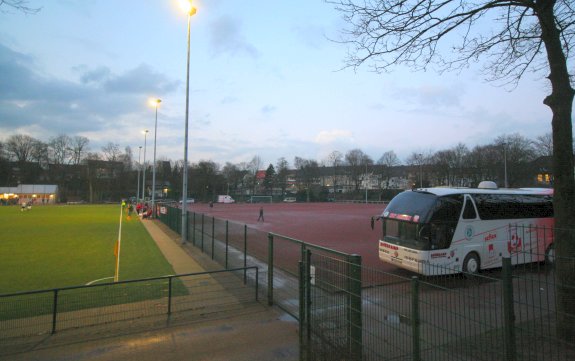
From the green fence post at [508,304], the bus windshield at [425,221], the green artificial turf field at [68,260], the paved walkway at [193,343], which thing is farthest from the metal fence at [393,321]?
the green artificial turf field at [68,260]

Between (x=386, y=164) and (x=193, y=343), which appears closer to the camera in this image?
(x=193, y=343)

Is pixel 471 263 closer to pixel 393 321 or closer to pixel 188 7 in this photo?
pixel 393 321

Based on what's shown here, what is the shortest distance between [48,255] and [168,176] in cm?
10691

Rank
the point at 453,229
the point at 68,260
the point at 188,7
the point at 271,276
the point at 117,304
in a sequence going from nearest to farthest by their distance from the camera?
the point at 117,304 → the point at 271,276 → the point at 453,229 → the point at 68,260 → the point at 188,7

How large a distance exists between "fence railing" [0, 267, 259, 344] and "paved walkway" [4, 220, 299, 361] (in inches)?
28.6

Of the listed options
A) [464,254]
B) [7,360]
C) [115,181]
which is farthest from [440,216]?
[115,181]

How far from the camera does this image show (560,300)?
18.4 feet

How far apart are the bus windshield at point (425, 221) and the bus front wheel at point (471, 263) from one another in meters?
1.10

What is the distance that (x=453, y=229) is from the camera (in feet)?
38.6

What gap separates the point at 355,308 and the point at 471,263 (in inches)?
362

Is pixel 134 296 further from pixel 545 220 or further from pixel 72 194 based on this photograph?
pixel 72 194

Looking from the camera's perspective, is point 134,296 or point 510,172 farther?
point 510,172

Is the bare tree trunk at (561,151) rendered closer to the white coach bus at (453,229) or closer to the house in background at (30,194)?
the white coach bus at (453,229)

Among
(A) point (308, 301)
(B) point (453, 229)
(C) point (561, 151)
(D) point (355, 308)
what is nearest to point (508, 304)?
(D) point (355, 308)
